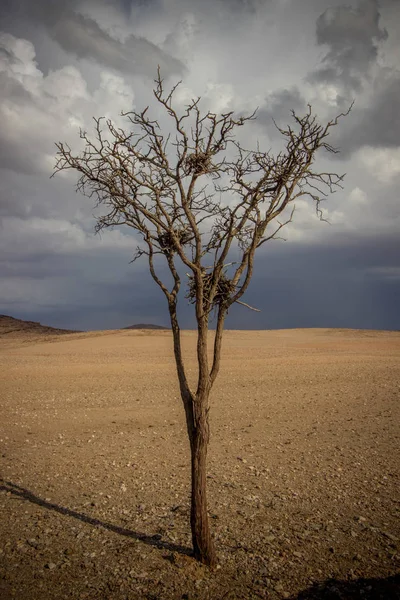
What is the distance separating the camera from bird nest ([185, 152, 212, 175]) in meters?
5.79

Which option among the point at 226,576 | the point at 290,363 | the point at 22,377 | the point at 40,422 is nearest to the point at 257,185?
the point at 226,576

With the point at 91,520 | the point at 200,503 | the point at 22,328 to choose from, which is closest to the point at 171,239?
the point at 200,503

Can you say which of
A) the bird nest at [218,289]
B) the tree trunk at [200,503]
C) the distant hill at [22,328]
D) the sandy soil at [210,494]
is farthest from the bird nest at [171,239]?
the distant hill at [22,328]

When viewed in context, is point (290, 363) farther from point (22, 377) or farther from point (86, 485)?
point (86, 485)

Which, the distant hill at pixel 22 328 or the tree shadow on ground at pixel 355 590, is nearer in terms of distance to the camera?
the tree shadow on ground at pixel 355 590

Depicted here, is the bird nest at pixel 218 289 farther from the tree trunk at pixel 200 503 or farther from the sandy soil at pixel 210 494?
the sandy soil at pixel 210 494

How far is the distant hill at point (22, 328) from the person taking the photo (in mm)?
58094

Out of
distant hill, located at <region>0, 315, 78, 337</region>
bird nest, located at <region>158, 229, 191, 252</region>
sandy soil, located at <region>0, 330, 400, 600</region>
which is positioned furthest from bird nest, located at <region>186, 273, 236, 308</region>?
distant hill, located at <region>0, 315, 78, 337</region>

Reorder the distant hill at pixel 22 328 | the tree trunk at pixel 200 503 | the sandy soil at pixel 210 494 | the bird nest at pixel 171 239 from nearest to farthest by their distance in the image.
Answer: the sandy soil at pixel 210 494 → the tree trunk at pixel 200 503 → the bird nest at pixel 171 239 → the distant hill at pixel 22 328

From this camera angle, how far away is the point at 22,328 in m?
60.2

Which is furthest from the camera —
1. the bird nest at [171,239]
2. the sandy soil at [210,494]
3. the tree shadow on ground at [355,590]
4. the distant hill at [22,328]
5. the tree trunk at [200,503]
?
the distant hill at [22,328]

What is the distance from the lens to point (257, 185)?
600 centimetres

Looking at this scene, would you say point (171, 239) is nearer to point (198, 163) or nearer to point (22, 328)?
point (198, 163)

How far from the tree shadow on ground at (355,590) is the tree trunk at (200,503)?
1.15 meters
